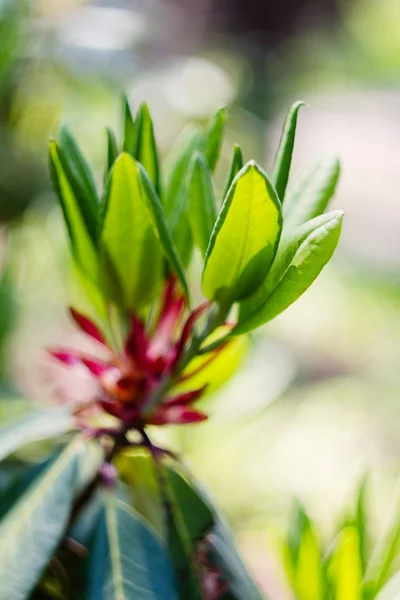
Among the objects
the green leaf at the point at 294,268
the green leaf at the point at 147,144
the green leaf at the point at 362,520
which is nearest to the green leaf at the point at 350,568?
the green leaf at the point at 362,520

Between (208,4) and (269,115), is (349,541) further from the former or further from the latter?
(208,4)

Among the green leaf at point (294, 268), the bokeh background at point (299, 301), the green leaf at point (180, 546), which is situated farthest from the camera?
the bokeh background at point (299, 301)

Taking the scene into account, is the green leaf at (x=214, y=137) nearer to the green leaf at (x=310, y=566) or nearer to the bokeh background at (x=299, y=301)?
the bokeh background at (x=299, y=301)

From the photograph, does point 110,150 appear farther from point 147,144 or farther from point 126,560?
point 126,560

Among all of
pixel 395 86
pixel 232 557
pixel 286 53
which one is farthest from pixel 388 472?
pixel 286 53

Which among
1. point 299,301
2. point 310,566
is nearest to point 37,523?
point 310,566

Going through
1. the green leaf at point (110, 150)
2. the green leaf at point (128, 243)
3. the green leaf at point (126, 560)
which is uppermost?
the green leaf at point (110, 150)
